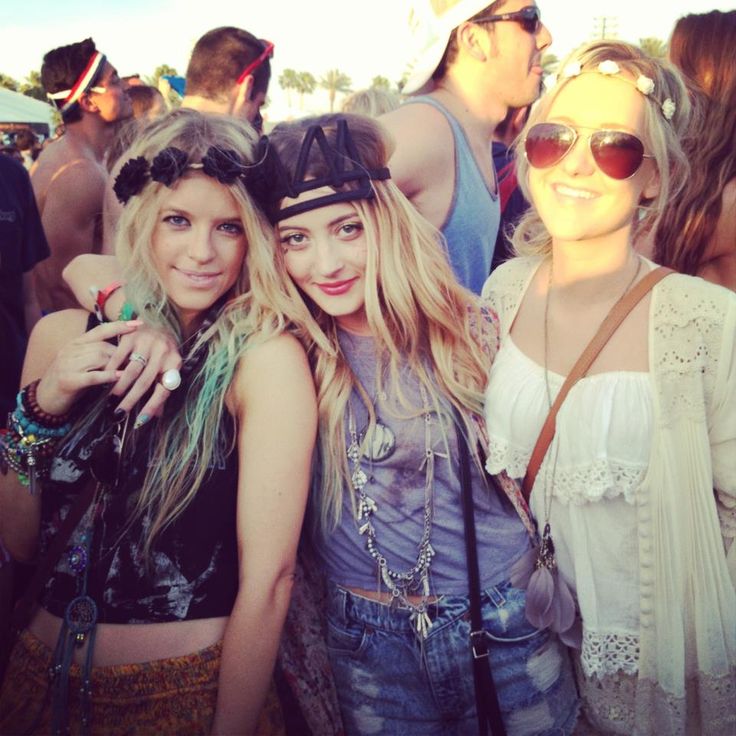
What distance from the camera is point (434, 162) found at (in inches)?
112

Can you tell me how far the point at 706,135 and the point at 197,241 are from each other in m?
2.27

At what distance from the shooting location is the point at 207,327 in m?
2.07

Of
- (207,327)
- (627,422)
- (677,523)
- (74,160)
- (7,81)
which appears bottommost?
(677,523)

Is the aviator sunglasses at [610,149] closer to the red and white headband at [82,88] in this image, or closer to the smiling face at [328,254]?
the smiling face at [328,254]

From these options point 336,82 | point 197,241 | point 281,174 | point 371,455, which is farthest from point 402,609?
point 336,82

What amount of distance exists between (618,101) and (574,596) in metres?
1.54

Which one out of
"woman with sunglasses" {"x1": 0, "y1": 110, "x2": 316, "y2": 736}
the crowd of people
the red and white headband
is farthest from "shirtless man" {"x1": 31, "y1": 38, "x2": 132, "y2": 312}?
"woman with sunglasses" {"x1": 0, "y1": 110, "x2": 316, "y2": 736}

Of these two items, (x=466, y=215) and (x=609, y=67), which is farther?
(x=466, y=215)

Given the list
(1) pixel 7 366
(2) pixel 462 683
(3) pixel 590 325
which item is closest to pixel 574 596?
(2) pixel 462 683

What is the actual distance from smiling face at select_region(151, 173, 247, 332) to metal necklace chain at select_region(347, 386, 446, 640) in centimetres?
66

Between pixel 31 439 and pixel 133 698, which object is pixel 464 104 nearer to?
pixel 31 439

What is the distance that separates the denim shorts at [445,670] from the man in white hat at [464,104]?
1.58 m

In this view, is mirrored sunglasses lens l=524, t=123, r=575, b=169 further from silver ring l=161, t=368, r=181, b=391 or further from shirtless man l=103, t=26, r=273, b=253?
shirtless man l=103, t=26, r=273, b=253

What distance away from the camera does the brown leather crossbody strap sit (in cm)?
194
